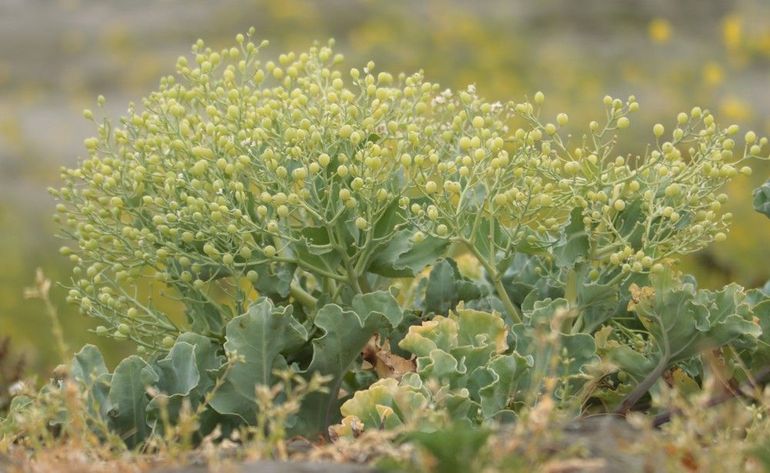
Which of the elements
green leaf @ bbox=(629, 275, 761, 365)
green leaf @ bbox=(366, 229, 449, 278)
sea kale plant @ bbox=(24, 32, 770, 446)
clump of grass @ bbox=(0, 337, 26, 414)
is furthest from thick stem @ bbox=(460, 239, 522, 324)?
clump of grass @ bbox=(0, 337, 26, 414)

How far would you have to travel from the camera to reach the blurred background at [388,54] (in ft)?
32.7

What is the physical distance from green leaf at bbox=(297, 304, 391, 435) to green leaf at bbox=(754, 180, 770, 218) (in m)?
1.09

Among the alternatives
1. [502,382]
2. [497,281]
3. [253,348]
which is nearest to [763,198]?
[497,281]

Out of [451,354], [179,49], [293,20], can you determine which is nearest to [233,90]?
[451,354]

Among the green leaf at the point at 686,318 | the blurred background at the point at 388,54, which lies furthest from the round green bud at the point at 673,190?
the blurred background at the point at 388,54

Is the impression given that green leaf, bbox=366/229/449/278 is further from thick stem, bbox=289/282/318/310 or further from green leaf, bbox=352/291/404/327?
thick stem, bbox=289/282/318/310

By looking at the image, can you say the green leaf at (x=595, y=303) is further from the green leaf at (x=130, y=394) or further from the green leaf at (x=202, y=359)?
the green leaf at (x=130, y=394)

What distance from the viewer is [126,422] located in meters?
2.90

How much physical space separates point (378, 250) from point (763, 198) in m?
1.07

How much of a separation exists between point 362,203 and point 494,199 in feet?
1.09

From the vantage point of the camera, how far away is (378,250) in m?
3.00

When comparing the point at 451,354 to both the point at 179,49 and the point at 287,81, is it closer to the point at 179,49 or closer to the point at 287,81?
the point at 287,81

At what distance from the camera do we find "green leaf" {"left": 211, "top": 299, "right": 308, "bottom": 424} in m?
2.80

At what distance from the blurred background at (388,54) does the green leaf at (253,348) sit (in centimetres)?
572
